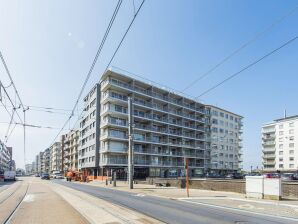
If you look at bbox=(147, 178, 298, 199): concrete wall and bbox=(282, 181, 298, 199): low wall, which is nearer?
bbox=(282, 181, 298, 199): low wall

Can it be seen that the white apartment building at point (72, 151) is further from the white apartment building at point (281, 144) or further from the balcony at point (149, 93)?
the white apartment building at point (281, 144)

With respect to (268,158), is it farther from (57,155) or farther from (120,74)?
(57,155)

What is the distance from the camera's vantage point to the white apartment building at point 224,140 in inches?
4149

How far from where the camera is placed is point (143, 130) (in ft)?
249

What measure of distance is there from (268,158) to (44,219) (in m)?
119

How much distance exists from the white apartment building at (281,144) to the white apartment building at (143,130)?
28952 millimetres

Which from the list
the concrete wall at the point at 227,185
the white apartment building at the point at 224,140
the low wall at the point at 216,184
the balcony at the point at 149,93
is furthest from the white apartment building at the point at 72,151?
the low wall at the point at 216,184

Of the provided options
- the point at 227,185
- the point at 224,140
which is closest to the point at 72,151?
the point at 224,140

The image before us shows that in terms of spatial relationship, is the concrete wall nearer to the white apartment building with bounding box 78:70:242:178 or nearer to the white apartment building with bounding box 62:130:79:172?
the white apartment building with bounding box 78:70:242:178

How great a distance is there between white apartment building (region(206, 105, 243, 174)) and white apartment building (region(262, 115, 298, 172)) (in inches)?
426

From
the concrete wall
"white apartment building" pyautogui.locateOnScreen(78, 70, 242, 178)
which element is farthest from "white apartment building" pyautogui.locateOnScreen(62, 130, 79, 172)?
the concrete wall

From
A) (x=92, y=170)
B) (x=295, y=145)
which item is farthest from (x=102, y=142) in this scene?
(x=295, y=145)

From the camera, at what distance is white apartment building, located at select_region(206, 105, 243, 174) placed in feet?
346

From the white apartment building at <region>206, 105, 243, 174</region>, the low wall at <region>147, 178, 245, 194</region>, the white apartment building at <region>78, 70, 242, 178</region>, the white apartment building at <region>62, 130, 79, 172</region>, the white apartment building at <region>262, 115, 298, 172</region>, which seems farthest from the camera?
the white apartment building at <region>62, 130, 79, 172</region>
